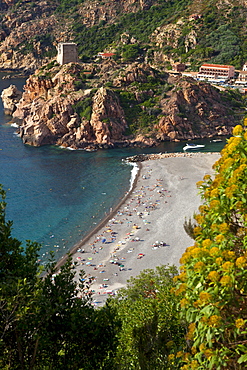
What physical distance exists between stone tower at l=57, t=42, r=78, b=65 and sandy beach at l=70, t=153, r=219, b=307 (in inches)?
1534

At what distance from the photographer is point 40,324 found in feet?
34.5

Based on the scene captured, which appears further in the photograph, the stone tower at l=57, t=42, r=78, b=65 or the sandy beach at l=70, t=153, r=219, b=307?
the stone tower at l=57, t=42, r=78, b=65

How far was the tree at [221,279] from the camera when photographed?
743 cm

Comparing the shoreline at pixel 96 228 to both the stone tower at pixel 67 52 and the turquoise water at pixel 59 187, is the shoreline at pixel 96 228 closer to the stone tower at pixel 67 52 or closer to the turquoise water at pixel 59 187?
the turquoise water at pixel 59 187

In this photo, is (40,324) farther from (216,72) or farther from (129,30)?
(129,30)

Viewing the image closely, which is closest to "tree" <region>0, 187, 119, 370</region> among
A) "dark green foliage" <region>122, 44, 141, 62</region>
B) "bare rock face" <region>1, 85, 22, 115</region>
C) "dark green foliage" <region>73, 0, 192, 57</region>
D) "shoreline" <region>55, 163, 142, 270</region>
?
"shoreline" <region>55, 163, 142, 270</region>

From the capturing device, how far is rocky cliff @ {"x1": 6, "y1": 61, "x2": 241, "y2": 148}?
69750 mm

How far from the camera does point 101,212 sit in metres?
44.3

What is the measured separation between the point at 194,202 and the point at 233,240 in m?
37.0

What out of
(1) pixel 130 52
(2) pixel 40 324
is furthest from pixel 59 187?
(1) pixel 130 52

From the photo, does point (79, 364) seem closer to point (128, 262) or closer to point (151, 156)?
point (128, 262)

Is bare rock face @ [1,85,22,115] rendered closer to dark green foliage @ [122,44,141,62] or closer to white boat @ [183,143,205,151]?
dark green foliage @ [122,44,141,62]

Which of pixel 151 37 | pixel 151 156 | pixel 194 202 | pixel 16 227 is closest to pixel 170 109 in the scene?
pixel 151 156

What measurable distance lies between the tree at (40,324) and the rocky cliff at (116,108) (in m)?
56.6
